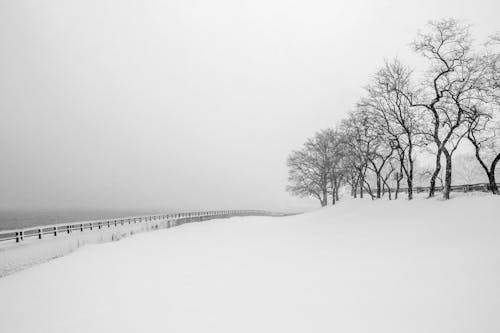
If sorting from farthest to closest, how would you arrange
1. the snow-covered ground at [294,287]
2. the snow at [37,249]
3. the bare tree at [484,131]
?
the bare tree at [484,131] < the snow at [37,249] < the snow-covered ground at [294,287]

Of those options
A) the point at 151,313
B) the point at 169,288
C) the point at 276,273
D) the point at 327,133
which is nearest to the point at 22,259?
the point at 169,288

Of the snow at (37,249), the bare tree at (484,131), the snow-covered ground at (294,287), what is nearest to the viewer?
the snow-covered ground at (294,287)

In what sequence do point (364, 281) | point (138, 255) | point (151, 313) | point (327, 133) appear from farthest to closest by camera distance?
point (327, 133)
point (138, 255)
point (364, 281)
point (151, 313)

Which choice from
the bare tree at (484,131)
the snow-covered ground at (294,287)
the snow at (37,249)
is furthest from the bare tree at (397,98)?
the snow at (37,249)

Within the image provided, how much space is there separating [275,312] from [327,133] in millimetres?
45204

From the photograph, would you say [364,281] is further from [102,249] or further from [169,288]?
[102,249]

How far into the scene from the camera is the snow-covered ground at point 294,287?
688 centimetres

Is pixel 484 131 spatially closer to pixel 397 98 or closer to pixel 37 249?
pixel 397 98

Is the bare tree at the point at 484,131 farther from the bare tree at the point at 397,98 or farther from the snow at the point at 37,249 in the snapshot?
the snow at the point at 37,249

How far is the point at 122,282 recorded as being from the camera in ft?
37.5

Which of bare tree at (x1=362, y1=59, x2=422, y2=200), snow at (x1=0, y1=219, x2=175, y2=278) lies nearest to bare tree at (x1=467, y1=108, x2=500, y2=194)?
bare tree at (x1=362, y1=59, x2=422, y2=200)

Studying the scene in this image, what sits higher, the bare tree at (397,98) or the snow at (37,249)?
the bare tree at (397,98)

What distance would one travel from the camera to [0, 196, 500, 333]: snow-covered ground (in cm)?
688

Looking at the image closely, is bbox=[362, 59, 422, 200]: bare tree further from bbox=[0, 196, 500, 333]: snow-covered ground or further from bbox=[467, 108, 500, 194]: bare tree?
bbox=[0, 196, 500, 333]: snow-covered ground
